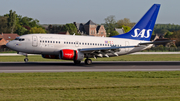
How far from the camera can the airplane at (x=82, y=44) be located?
35.7 meters

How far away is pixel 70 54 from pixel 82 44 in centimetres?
345

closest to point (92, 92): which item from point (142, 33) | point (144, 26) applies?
point (142, 33)

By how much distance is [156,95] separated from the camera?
1453cm

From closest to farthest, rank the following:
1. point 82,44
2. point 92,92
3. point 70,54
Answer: point 92,92 → point 70,54 → point 82,44

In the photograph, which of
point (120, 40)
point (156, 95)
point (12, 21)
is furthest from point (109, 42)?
point (12, 21)

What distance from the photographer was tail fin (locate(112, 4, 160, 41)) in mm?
41719

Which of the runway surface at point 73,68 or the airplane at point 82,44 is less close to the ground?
the airplane at point 82,44

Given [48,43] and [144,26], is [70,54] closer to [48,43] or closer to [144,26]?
[48,43]

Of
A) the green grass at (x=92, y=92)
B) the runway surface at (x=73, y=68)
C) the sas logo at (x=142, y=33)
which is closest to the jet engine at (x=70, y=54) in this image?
the runway surface at (x=73, y=68)

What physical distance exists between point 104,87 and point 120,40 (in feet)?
80.2

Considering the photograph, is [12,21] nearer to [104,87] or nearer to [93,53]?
[93,53]

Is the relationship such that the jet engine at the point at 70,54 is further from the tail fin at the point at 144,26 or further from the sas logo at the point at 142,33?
the sas logo at the point at 142,33

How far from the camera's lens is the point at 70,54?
35.1 meters

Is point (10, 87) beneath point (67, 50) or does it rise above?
beneath
